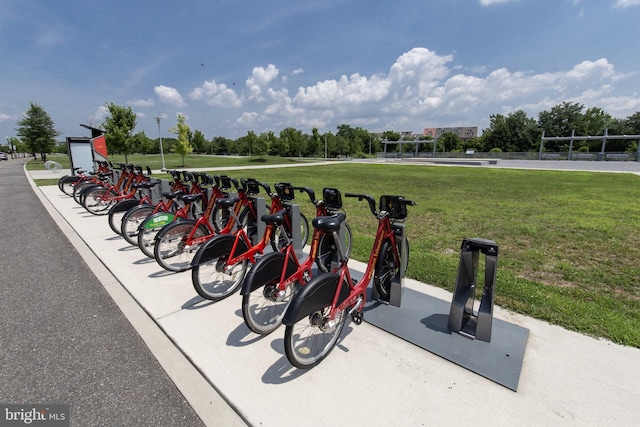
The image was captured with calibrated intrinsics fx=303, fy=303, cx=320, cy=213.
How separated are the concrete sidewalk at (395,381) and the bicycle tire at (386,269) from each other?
483mm

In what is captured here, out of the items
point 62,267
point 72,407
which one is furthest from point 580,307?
point 62,267

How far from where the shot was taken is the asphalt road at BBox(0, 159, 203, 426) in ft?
6.29

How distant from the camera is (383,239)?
285 centimetres

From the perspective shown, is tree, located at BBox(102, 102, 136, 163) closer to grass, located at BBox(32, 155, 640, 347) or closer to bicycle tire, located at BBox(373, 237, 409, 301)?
grass, located at BBox(32, 155, 640, 347)

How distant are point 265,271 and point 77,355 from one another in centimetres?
161

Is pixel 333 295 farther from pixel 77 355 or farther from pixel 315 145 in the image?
pixel 315 145

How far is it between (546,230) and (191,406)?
6.49 m

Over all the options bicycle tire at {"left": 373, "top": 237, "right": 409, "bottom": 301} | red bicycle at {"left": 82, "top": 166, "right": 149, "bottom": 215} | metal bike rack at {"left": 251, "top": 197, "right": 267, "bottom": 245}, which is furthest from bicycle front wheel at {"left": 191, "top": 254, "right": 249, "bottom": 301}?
red bicycle at {"left": 82, "top": 166, "right": 149, "bottom": 215}

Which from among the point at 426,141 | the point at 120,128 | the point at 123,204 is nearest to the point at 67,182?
the point at 123,204

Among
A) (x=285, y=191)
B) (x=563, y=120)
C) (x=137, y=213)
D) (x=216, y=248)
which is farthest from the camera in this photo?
(x=563, y=120)

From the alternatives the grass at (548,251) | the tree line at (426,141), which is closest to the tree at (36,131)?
the tree line at (426,141)

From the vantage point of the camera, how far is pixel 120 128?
23.8 meters

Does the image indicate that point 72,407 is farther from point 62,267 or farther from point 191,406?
point 62,267

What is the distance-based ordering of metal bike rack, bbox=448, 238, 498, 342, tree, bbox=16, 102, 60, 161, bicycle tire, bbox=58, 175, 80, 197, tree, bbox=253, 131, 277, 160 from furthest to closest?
1. tree, bbox=253, 131, 277, 160
2. tree, bbox=16, 102, 60, 161
3. bicycle tire, bbox=58, 175, 80, 197
4. metal bike rack, bbox=448, 238, 498, 342
